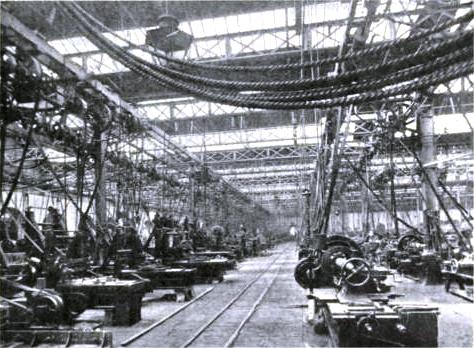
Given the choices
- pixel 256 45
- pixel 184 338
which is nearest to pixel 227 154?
pixel 256 45

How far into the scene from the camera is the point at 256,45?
13.9 meters

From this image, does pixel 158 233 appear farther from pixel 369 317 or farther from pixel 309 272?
pixel 369 317

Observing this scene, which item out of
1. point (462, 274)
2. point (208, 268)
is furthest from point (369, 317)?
point (208, 268)

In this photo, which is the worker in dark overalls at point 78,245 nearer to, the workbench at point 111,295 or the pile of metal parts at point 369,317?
the workbench at point 111,295

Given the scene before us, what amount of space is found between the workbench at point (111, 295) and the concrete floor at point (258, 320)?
213 mm

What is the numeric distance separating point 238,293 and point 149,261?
2701 millimetres

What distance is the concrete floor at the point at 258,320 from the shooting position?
6.46 metres

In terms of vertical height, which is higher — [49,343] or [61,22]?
[61,22]

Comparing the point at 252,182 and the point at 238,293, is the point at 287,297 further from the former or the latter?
the point at 252,182

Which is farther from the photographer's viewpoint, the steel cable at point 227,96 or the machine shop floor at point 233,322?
the machine shop floor at point 233,322

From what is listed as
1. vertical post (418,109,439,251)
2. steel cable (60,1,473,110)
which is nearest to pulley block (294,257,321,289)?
steel cable (60,1,473,110)

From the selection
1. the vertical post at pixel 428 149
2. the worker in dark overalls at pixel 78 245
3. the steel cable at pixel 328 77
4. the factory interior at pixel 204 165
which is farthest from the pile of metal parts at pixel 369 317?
the vertical post at pixel 428 149

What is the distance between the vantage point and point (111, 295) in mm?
7531

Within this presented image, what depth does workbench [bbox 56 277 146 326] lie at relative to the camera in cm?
743
